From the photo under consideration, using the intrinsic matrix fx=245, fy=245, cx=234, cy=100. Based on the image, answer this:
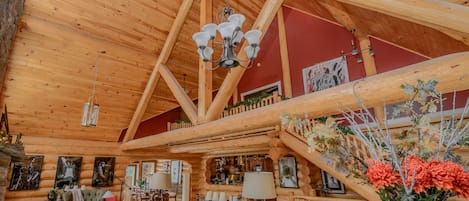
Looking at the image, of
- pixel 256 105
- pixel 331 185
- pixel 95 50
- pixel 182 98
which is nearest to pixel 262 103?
pixel 256 105

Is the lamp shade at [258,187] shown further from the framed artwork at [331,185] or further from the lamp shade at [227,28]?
the lamp shade at [227,28]

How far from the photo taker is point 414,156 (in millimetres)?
1040

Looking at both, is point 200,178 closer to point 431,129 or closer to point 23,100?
point 23,100

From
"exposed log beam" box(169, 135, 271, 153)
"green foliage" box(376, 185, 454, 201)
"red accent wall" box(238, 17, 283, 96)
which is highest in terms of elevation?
"red accent wall" box(238, 17, 283, 96)

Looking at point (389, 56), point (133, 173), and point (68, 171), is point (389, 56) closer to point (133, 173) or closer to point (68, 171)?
point (68, 171)

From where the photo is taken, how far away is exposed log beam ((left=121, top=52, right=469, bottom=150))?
79.1 inches

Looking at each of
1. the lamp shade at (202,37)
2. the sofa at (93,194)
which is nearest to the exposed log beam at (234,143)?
the sofa at (93,194)

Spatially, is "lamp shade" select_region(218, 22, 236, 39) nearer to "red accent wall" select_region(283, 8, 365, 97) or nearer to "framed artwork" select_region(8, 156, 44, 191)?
"red accent wall" select_region(283, 8, 365, 97)

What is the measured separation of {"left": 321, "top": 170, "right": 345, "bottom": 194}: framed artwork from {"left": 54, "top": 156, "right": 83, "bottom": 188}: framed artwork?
6061 mm

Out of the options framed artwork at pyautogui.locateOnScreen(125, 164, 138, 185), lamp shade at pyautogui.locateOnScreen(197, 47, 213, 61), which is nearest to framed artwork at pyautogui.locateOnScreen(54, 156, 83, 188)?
lamp shade at pyautogui.locateOnScreen(197, 47, 213, 61)

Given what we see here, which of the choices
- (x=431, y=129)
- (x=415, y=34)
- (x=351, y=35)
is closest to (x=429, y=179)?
(x=431, y=129)

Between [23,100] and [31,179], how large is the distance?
1.87 metres

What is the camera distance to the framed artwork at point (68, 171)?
18.9 ft

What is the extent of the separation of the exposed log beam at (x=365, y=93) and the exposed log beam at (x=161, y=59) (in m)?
2.06
